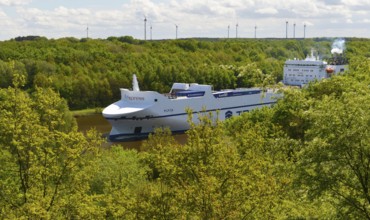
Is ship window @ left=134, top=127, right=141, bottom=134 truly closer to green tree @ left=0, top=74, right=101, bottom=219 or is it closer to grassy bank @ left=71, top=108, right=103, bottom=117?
grassy bank @ left=71, top=108, right=103, bottom=117

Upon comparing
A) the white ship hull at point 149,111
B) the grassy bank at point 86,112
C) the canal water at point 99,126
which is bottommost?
the canal water at point 99,126

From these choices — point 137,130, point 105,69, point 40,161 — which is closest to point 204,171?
point 40,161

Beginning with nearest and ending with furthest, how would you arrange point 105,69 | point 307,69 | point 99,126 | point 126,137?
point 126,137
point 99,126
point 307,69
point 105,69

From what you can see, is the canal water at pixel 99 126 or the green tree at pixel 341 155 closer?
the green tree at pixel 341 155

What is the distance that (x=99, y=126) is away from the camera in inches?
2355

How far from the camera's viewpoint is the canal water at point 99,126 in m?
51.6

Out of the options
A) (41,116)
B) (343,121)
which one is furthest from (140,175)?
(343,121)

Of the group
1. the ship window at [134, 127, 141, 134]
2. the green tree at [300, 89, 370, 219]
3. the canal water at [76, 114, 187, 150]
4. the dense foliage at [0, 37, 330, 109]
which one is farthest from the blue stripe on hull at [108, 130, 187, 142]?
the green tree at [300, 89, 370, 219]

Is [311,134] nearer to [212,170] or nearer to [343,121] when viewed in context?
[343,121]

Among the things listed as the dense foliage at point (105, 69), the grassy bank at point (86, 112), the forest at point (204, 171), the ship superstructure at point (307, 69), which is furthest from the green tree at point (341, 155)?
the ship superstructure at point (307, 69)

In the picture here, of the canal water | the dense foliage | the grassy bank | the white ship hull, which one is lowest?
the canal water

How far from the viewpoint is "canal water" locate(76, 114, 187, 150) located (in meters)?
51.6

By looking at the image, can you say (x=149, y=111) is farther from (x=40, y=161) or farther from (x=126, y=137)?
(x=40, y=161)

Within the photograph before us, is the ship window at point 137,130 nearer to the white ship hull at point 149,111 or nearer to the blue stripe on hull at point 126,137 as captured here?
the white ship hull at point 149,111
